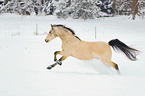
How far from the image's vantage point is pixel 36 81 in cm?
513

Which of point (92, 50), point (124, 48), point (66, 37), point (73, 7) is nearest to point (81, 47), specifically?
point (92, 50)

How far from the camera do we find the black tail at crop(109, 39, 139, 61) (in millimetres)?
5809

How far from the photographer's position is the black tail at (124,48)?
19.1 feet

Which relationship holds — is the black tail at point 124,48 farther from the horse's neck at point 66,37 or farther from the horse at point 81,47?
the horse's neck at point 66,37

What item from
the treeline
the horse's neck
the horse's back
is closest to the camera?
the horse's back

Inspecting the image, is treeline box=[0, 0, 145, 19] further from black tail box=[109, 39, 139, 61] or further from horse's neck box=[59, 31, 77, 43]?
horse's neck box=[59, 31, 77, 43]

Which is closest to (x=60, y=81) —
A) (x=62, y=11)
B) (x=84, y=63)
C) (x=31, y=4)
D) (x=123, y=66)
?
(x=84, y=63)

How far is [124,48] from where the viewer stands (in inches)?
233

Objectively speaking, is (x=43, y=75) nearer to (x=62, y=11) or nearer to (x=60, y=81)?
(x=60, y=81)

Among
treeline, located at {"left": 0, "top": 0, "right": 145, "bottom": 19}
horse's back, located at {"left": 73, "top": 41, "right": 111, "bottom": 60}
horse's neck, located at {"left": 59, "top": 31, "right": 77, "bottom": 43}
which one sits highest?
treeline, located at {"left": 0, "top": 0, "right": 145, "bottom": 19}

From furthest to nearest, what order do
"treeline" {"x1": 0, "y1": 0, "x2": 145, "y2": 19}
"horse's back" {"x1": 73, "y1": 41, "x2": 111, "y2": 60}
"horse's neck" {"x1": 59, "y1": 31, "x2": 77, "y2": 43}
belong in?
"treeline" {"x1": 0, "y1": 0, "x2": 145, "y2": 19} → "horse's neck" {"x1": 59, "y1": 31, "x2": 77, "y2": 43} → "horse's back" {"x1": 73, "y1": 41, "x2": 111, "y2": 60}

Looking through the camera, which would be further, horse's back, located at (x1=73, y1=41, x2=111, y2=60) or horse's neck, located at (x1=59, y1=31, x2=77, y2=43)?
horse's neck, located at (x1=59, y1=31, x2=77, y2=43)

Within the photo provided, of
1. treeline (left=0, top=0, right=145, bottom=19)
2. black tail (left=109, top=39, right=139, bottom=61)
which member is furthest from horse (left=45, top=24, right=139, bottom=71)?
treeline (left=0, top=0, right=145, bottom=19)

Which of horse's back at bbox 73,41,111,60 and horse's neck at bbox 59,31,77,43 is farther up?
horse's neck at bbox 59,31,77,43
